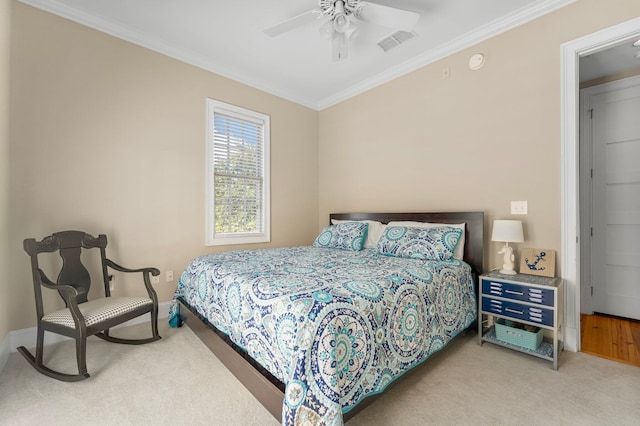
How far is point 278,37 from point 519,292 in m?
3.18

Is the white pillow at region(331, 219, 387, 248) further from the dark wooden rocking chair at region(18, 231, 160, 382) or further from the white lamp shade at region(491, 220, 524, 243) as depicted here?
the dark wooden rocking chair at region(18, 231, 160, 382)

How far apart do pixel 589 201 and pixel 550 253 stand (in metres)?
1.42

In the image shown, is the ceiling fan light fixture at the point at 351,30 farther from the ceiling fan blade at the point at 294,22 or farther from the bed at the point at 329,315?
the bed at the point at 329,315

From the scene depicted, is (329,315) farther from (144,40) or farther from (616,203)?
(616,203)

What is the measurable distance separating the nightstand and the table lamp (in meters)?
0.09

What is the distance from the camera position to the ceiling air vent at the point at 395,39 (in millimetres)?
2725

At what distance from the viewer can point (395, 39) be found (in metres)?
2.81

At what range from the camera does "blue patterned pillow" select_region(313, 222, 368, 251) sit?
3.21m

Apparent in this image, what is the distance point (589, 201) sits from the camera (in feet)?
10.2

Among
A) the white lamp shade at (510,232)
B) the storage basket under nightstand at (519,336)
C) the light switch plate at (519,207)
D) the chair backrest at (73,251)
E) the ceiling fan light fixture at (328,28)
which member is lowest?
the storage basket under nightstand at (519,336)

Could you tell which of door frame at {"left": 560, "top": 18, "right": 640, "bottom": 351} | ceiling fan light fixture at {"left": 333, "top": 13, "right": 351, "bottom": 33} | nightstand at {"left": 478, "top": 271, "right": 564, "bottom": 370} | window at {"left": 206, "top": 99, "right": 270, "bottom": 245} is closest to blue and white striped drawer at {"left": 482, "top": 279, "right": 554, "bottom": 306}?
nightstand at {"left": 478, "top": 271, "right": 564, "bottom": 370}

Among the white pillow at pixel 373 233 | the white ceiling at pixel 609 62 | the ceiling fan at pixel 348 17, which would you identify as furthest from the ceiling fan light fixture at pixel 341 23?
the white ceiling at pixel 609 62

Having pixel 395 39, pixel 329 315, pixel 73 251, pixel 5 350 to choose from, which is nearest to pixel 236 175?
pixel 73 251

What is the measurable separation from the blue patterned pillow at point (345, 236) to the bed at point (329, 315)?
1.55ft
